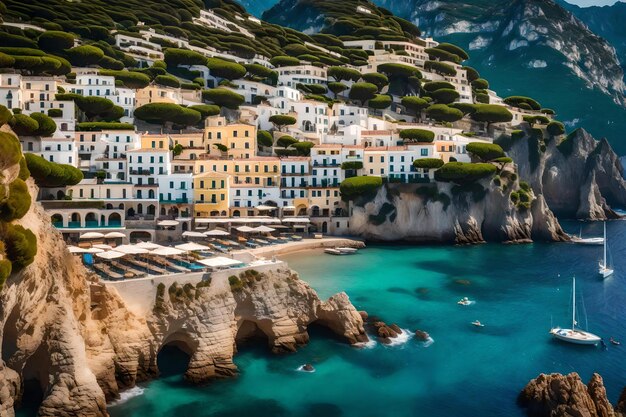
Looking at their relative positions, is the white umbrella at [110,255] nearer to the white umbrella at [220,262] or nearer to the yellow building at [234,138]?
the white umbrella at [220,262]

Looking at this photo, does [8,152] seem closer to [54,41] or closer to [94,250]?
[94,250]

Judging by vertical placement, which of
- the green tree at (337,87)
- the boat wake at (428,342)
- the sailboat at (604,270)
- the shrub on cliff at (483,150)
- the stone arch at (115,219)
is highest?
the green tree at (337,87)

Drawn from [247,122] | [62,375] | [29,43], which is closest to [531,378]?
[62,375]

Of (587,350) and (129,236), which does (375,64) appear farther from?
(587,350)

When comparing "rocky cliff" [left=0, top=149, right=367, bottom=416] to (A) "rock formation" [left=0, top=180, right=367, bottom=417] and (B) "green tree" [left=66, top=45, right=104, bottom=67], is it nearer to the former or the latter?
(A) "rock formation" [left=0, top=180, right=367, bottom=417]

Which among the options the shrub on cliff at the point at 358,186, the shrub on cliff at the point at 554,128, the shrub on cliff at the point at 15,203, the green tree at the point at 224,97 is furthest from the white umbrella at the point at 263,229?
the shrub on cliff at the point at 554,128

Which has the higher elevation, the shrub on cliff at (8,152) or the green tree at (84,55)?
the green tree at (84,55)

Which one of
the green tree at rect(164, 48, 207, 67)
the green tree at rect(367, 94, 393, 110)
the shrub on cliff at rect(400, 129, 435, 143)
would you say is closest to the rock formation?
the shrub on cliff at rect(400, 129, 435, 143)
